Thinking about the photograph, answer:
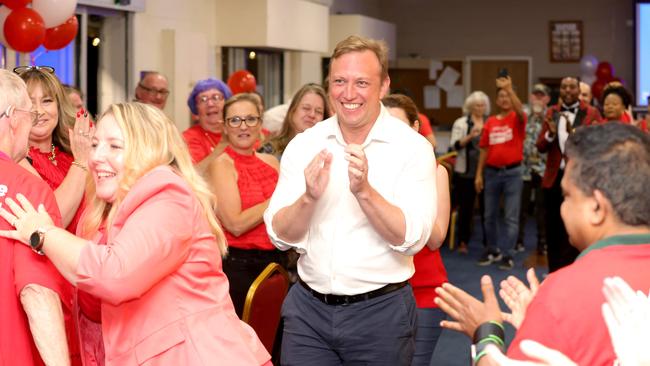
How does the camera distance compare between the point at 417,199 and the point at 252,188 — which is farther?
the point at 252,188

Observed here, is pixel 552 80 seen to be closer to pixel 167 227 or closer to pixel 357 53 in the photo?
pixel 357 53

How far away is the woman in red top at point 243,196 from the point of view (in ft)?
14.0

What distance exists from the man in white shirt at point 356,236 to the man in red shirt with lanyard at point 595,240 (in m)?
1.11

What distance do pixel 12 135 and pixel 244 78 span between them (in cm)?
585

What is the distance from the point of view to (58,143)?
3469 millimetres

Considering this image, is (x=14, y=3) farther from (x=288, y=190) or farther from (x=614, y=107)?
(x=614, y=107)

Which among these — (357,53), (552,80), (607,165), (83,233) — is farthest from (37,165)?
(552,80)

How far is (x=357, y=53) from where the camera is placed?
313cm

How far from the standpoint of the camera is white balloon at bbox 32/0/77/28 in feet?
18.2

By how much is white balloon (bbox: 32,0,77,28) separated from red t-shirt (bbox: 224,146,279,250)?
5.71 ft

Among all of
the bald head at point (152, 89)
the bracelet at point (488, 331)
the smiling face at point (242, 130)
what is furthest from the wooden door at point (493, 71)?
the bracelet at point (488, 331)

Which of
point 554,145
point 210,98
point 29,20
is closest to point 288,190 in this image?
point 29,20

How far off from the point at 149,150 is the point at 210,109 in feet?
11.6

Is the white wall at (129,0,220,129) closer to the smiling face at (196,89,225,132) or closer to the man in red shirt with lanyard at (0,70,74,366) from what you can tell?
the smiling face at (196,89,225,132)
